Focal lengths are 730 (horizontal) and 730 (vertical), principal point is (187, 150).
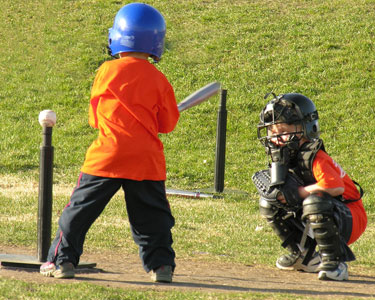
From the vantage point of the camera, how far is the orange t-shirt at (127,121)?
15.7 feet

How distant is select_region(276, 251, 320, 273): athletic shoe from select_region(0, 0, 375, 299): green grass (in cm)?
33

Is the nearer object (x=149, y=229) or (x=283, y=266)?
(x=149, y=229)

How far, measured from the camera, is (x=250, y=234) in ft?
23.6

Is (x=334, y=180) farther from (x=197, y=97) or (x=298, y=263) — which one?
(x=197, y=97)

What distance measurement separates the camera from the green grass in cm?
751

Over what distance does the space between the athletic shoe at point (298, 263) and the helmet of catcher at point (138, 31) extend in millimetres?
1941

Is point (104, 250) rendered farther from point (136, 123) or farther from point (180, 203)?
point (180, 203)

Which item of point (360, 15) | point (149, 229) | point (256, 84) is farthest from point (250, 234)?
point (360, 15)

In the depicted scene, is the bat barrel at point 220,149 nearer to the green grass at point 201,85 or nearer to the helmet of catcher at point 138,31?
the green grass at point 201,85

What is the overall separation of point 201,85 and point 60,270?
9687 millimetres

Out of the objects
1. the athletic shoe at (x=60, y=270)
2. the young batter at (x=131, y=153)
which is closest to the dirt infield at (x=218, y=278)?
the athletic shoe at (x=60, y=270)

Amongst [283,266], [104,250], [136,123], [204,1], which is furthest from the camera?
[204,1]

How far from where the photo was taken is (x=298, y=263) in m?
5.69

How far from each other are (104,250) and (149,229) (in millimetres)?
1437
